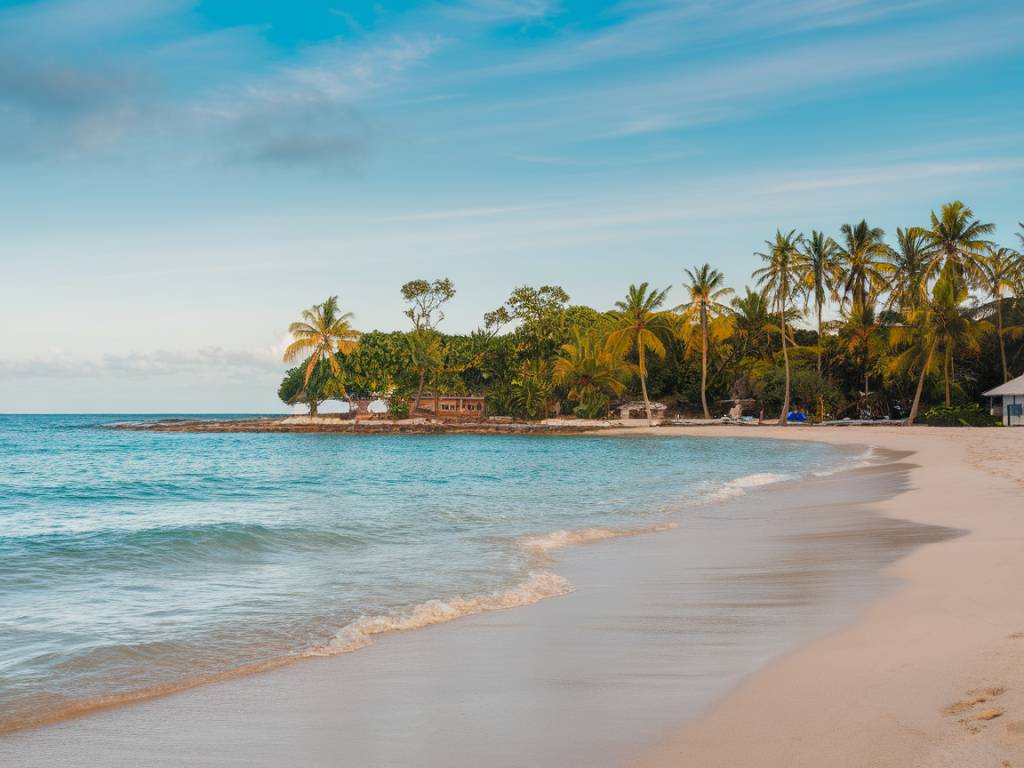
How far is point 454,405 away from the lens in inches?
2815

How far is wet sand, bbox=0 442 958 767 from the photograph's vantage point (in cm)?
369

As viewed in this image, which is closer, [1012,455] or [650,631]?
[650,631]

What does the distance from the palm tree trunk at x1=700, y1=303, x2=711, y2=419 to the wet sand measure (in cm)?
4929

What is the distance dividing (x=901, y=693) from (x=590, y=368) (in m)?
57.8

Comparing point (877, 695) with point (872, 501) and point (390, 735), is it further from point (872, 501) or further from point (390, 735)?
point (872, 501)

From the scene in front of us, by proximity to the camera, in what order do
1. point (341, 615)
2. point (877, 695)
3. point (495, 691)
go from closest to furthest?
point (877, 695)
point (495, 691)
point (341, 615)

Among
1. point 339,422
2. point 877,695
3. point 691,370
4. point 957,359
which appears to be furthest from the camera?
point 339,422

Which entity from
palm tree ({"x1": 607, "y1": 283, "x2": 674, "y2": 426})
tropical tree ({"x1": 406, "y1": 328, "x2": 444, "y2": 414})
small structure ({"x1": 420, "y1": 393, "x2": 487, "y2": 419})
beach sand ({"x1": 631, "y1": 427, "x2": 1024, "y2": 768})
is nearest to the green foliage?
palm tree ({"x1": 607, "y1": 283, "x2": 674, "y2": 426})

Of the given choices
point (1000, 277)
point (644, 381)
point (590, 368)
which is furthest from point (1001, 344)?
point (590, 368)

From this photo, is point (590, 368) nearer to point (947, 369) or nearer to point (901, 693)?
point (947, 369)

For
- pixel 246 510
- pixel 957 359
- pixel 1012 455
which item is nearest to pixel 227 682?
pixel 246 510

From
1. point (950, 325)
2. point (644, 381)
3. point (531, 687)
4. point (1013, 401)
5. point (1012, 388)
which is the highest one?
point (950, 325)

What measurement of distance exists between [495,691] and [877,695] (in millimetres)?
1909

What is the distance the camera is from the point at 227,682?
5.00 m
